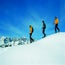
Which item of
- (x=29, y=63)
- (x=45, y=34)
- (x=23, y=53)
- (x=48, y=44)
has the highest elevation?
(x=45, y=34)

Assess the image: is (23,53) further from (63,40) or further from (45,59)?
(63,40)

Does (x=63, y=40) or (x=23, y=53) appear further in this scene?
(x=63, y=40)

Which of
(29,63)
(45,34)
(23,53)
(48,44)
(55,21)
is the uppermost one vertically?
(55,21)

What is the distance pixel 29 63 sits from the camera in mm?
12234

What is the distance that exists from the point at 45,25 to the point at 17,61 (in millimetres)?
9172

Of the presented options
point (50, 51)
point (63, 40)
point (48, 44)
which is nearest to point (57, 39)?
point (63, 40)

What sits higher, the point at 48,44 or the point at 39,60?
the point at 48,44

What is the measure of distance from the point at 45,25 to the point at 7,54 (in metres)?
7.80

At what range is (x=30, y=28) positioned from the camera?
71.3 feet

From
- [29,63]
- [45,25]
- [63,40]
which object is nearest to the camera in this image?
[29,63]

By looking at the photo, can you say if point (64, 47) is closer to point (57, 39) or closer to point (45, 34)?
point (57, 39)

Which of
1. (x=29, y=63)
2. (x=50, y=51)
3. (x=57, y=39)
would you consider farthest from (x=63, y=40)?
(x=29, y=63)

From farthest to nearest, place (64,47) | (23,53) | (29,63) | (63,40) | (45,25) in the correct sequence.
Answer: (45,25)
(63,40)
(64,47)
(23,53)
(29,63)

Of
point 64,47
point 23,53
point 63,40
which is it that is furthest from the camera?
point 63,40
